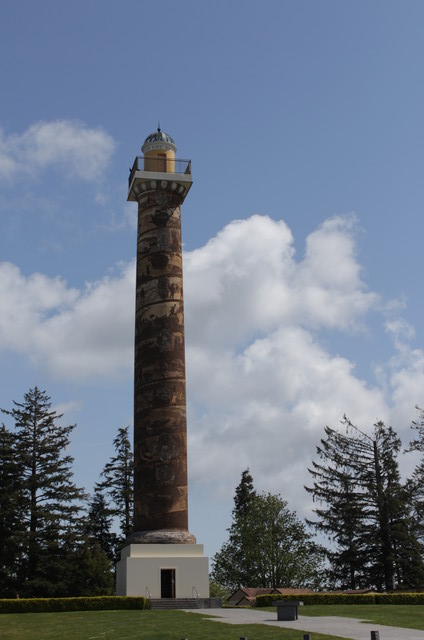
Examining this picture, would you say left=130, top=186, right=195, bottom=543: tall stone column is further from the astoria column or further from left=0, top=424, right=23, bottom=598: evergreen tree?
left=0, top=424, right=23, bottom=598: evergreen tree

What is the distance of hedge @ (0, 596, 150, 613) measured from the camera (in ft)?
92.6

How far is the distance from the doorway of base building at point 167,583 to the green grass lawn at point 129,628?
714cm

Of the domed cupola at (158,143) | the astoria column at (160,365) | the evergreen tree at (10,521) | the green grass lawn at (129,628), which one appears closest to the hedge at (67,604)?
the green grass lawn at (129,628)

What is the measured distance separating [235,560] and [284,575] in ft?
16.3

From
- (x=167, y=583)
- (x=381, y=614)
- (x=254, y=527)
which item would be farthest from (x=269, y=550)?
(x=381, y=614)

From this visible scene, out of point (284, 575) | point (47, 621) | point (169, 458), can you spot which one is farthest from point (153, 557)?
point (284, 575)

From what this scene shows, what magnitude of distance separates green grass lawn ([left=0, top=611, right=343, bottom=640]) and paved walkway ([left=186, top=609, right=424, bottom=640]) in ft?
2.04

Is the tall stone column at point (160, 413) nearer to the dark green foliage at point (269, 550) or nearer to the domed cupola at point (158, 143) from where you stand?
the domed cupola at point (158, 143)

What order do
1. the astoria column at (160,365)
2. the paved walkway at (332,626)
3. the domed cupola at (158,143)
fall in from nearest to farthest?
the paved walkway at (332,626)
the astoria column at (160,365)
the domed cupola at (158,143)

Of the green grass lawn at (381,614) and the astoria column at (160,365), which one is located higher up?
the astoria column at (160,365)

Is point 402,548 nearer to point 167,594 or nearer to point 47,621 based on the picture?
point 167,594

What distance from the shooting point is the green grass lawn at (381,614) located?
20.2 metres

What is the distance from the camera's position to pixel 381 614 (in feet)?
75.4

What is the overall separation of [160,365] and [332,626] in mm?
19040
